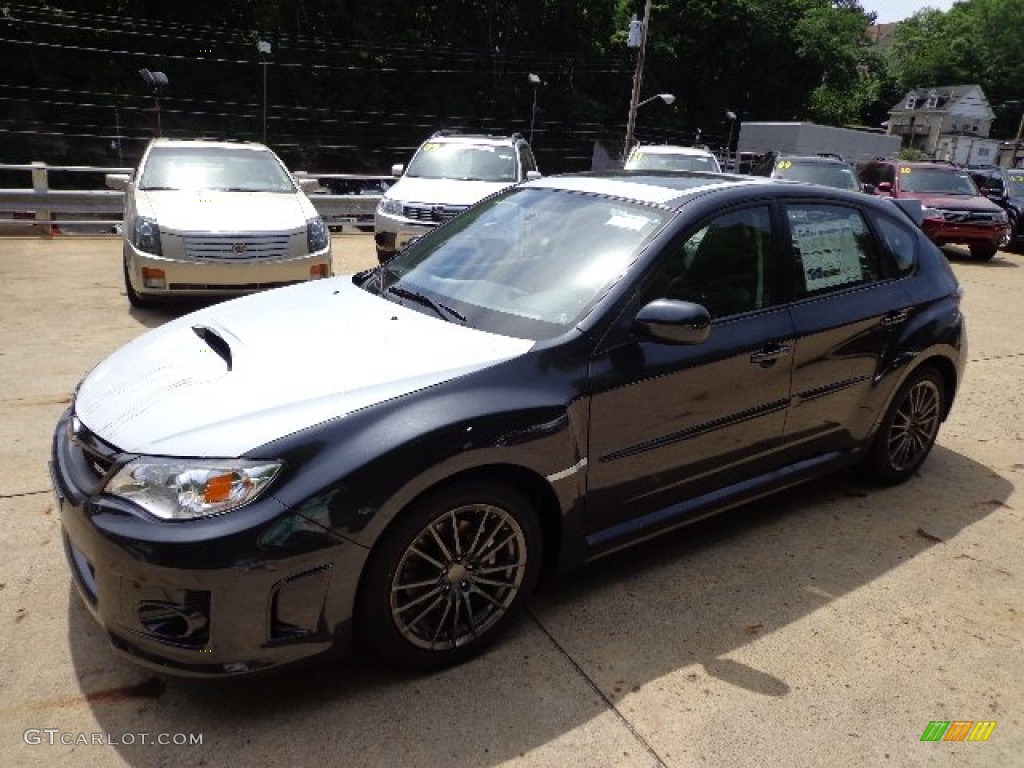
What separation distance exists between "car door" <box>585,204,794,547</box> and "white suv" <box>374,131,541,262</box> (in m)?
6.00

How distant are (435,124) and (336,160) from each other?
300 inches

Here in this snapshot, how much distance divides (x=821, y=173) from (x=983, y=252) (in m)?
3.50

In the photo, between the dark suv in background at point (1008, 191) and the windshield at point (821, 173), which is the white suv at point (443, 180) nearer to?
the windshield at point (821, 173)

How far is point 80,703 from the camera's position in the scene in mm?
2557

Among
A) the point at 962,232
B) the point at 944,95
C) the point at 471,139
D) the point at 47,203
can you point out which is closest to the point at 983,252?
the point at 962,232

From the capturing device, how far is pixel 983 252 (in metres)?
15.2

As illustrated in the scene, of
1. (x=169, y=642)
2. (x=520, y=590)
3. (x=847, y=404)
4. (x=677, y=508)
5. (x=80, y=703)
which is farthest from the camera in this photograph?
(x=847, y=404)

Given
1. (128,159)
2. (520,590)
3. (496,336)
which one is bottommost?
(128,159)

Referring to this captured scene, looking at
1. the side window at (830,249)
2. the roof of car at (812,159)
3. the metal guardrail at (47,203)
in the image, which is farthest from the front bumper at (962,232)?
the side window at (830,249)

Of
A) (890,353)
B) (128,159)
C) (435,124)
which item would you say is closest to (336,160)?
(435,124)

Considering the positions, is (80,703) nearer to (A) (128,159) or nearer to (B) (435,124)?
(A) (128,159)

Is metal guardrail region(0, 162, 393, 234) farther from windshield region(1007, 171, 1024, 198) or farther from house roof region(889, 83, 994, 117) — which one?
house roof region(889, 83, 994, 117)

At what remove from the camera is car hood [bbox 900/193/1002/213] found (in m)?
14.7

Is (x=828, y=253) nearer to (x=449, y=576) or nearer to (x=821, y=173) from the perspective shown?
(x=449, y=576)
